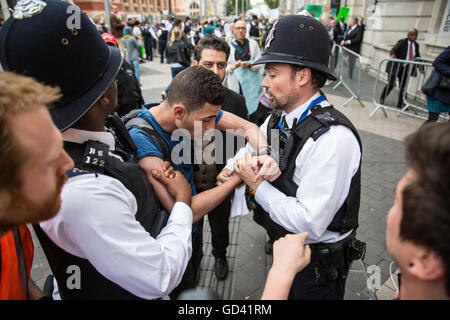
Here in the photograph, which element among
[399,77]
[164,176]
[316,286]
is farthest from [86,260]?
[399,77]

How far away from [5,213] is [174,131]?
4.11ft

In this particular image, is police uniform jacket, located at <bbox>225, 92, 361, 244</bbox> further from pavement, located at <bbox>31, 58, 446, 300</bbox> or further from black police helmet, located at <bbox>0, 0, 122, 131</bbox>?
black police helmet, located at <bbox>0, 0, 122, 131</bbox>

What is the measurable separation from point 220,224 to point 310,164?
5.22ft

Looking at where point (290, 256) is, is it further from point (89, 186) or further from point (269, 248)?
point (269, 248)

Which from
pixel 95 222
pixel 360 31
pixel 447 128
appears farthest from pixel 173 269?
pixel 360 31

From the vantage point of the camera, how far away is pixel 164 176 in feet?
5.17

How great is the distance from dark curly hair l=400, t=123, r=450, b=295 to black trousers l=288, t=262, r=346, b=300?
104 centimetres

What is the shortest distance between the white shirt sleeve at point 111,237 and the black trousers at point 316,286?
1016 millimetres

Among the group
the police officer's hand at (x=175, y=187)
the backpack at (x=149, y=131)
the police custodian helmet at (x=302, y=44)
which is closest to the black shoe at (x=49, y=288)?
the police officer's hand at (x=175, y=187)

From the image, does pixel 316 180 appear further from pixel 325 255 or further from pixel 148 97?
pixel 148 97

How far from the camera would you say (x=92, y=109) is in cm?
130

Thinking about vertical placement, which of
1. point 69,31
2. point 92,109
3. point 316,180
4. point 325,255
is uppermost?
point 69,31

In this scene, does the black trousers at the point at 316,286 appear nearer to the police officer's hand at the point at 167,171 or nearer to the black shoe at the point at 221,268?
the police officer's hand at the point at 167,171

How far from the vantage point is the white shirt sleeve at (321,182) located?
1.58 m
